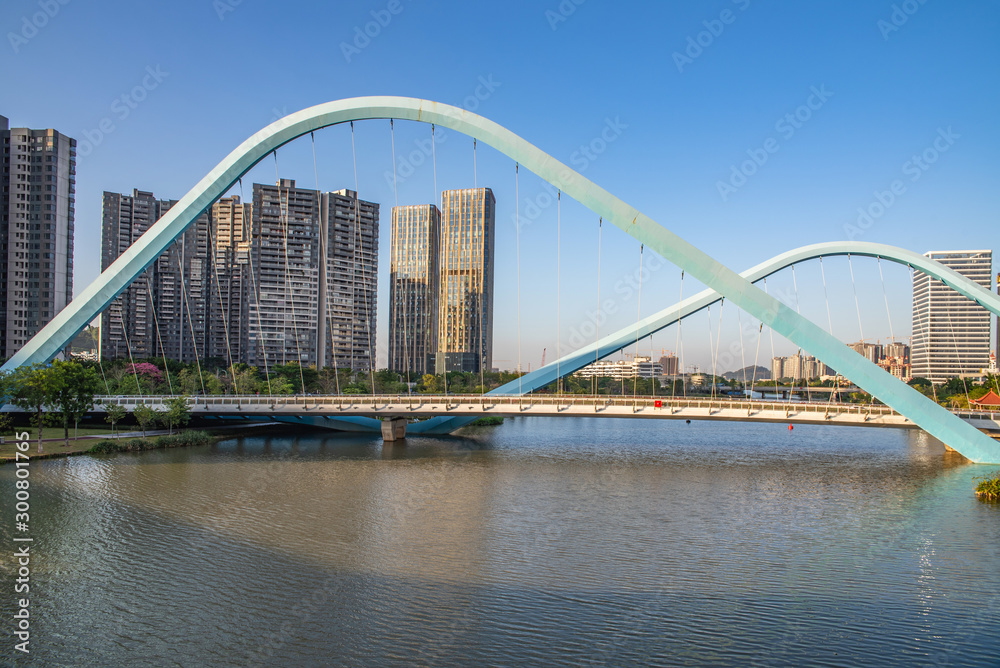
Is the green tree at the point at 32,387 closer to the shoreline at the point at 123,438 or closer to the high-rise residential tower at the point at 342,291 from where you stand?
the shoreline at the point at 123,438

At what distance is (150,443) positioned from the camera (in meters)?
25.4

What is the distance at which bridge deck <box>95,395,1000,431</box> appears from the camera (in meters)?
23.8

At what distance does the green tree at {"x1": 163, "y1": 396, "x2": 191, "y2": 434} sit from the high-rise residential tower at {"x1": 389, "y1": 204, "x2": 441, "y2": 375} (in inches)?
2182

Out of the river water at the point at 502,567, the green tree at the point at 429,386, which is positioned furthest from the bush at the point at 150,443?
the green tree at the point at 429,386

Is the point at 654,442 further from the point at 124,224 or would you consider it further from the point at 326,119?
the point at 124,224

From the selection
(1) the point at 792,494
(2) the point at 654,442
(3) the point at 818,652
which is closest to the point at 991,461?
(1) the point at 792,494

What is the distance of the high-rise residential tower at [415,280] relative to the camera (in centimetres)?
8488

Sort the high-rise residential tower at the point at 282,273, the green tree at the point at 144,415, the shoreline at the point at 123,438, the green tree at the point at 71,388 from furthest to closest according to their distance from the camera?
the high-rise residential tower at the point at 282,273
the green tree at the point at 144,415
the green tree at the point at 71,388
the shoreline at the point at 123,438

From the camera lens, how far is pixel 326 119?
84.3ft

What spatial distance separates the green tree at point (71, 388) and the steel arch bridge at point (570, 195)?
2372 millimetres

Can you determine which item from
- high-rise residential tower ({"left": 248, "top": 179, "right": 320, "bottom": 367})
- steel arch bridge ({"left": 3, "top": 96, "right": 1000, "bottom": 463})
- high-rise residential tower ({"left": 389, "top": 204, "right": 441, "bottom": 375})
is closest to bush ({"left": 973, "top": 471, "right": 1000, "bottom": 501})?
steel arch bridge ({"left": 3, "top": 96, "right": 1000, "bottom": 463})

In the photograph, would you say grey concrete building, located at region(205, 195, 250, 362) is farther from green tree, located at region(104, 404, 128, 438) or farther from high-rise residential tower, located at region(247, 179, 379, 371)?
green tree, located at region(104, 404, 128, 438)

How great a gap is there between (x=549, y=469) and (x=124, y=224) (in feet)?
220

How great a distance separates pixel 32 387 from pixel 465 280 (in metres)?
64.1
